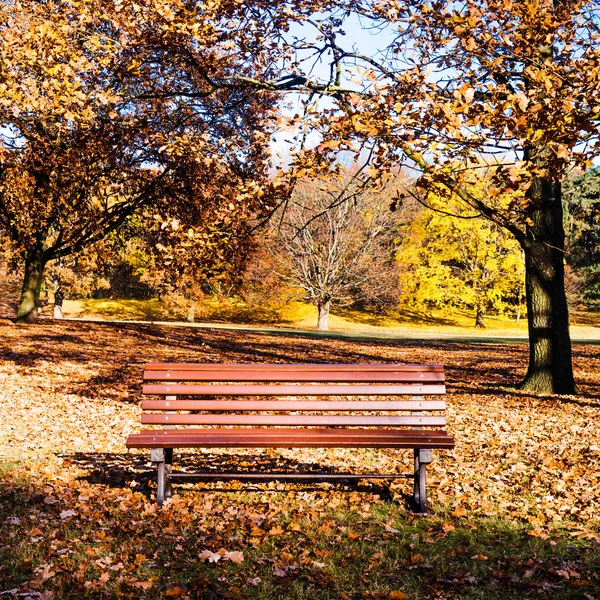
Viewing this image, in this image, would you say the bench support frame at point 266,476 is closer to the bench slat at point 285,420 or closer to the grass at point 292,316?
the bench slat at point 285,420

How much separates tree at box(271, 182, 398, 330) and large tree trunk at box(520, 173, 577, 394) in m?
20.1

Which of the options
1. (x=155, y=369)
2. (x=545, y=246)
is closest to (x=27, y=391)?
(x=155, y=369)

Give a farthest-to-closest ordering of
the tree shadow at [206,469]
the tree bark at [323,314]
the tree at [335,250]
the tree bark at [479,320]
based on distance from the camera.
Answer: the tree bark at [479,320]
the tree bark at [323,314]
the tree at [335,250]
the tree shadow at [206,469]

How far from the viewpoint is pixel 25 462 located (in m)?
6.25

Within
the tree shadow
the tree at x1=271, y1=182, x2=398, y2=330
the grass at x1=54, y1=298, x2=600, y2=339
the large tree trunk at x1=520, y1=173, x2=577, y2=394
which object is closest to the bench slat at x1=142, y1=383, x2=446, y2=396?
the tree shadow

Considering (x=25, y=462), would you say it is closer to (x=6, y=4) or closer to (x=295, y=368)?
(x=295, y=368)

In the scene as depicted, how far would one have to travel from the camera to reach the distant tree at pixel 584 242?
5147 centimetres

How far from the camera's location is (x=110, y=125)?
12289 millimetres

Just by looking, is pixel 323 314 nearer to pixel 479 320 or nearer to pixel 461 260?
pixel 461 260

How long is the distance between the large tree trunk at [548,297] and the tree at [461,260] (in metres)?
25.0

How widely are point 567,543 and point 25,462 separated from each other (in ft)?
16.1

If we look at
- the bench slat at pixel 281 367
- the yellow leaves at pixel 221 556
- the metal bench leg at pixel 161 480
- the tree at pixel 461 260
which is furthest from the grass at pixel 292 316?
the yellow leaves at pixel 221 556

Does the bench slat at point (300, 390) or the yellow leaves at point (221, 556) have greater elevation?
the bench slat at point (300, 390)

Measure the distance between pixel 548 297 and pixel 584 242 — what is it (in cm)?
5427
